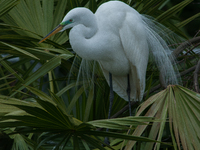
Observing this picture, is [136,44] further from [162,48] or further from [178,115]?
[178,115]

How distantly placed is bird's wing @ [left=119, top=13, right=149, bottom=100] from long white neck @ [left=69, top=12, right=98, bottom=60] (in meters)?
0.24

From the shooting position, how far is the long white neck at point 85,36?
1.44 m

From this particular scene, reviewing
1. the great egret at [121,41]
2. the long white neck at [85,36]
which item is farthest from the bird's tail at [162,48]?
the long white neck at [85,36]

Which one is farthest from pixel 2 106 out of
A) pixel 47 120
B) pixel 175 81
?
pixel 175 81

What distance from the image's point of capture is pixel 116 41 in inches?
66.5

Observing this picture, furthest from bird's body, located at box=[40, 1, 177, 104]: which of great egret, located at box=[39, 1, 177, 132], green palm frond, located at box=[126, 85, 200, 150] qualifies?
green palm frond, located at box=[126, 85, 200, 150]

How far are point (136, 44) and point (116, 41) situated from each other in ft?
0.46

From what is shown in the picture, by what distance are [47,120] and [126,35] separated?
35.5 inches

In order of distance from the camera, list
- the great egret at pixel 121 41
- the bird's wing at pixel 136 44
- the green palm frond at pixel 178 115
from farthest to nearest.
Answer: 1. the bird's wing at pixel 136 44
2. the great egret at pixel 121 41
3. the green palm frond at pixel 178 115

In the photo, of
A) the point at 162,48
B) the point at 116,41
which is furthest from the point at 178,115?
the point at 116,41

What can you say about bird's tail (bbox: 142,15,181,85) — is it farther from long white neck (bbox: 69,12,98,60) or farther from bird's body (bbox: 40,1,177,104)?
long white neck (bbox: 69,12,98,60)

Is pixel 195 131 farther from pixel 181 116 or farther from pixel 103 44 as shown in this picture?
pixel 103 44

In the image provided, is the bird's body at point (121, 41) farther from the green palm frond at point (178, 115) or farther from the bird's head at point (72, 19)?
the green palm frond at point (178, 115)

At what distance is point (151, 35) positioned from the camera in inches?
68.1
